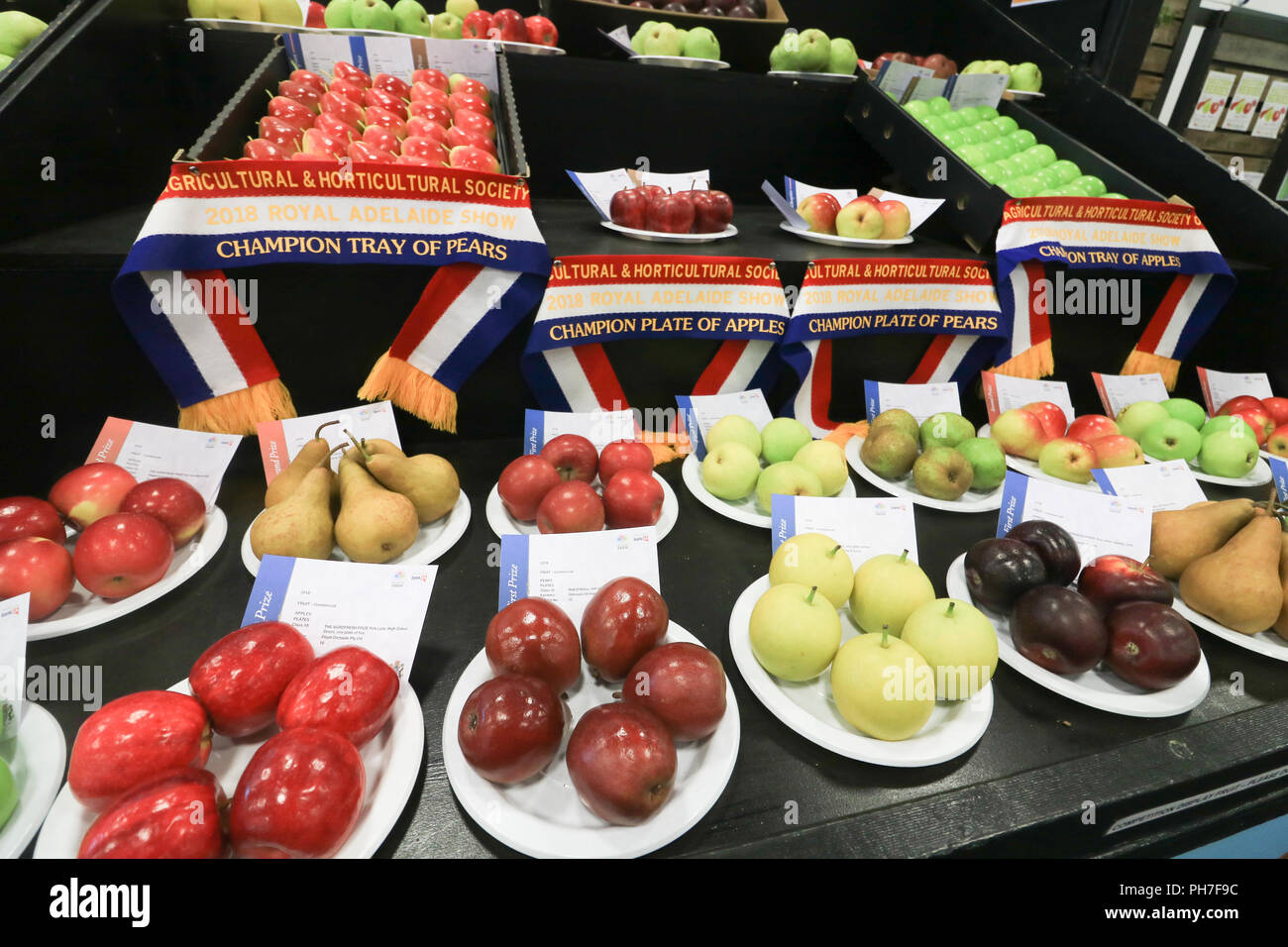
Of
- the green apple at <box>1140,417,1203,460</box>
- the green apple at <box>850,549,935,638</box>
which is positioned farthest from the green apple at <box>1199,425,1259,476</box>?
the green apple at <box>850,549,935,638</box>

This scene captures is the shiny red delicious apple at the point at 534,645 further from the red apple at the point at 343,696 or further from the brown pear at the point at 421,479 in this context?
the brown pear at the point at 421,479

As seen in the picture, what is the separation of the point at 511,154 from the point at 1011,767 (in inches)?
65.6

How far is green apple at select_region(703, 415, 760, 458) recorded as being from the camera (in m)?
1.51

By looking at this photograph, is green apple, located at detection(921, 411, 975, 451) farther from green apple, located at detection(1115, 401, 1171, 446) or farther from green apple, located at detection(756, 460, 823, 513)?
green apple, located at detection(1115, 401, 1171, 446)

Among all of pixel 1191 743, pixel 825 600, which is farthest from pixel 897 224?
pixel 1191 743

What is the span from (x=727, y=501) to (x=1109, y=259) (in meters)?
1.44

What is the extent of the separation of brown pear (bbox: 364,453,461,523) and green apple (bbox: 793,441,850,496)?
2.57ft

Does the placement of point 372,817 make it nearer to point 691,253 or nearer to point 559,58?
point 691,253

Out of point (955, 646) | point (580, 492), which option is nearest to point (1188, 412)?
point (955, 646)

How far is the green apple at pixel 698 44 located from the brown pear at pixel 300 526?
5.97ft

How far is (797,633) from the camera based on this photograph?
940mm

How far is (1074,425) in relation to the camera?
176 centimetres
